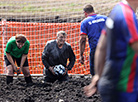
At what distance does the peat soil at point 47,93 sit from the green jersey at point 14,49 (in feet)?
2.81

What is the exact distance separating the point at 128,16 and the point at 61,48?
576 cm

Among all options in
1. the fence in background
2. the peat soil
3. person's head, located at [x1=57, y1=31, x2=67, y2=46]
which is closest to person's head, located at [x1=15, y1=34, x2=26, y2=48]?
person's head, located at [x1=57, y1=31, x2=67, y2=46]

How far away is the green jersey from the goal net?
7.13 feet

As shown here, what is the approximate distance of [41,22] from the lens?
14.3m

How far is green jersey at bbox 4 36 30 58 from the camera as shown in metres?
7.75

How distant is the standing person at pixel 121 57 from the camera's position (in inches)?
93.2

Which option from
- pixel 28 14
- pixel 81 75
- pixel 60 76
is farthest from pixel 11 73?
pixel 28 14

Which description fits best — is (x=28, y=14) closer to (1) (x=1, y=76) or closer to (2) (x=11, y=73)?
(1) (x=1, y=76)

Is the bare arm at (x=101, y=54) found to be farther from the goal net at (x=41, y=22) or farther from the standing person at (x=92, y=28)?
the goal net at (x=41, y=22)

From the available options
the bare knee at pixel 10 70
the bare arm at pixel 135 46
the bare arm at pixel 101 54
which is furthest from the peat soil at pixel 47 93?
the bare arm at pixel 135 46

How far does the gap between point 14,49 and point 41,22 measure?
651 cm

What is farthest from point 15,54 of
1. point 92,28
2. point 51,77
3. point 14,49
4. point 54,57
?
point 92,28

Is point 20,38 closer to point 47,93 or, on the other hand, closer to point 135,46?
point 47,93

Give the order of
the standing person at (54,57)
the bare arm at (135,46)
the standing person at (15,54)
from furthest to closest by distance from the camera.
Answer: the standing person at (54,57) < the standing person at (15,54) < the bare arm at (135,46)
